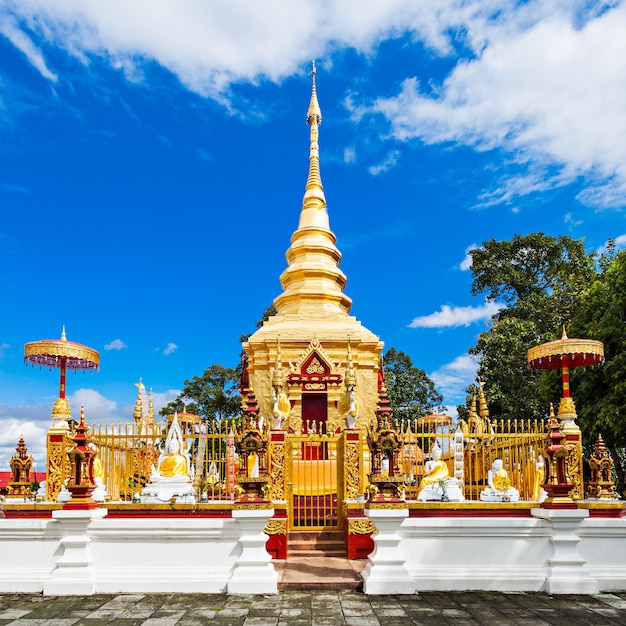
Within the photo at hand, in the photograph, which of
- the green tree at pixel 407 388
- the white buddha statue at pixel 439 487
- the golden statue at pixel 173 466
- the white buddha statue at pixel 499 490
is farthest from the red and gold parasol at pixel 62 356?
the green tree at pixel 407 388

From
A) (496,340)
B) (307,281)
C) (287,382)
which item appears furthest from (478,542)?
(496,340)

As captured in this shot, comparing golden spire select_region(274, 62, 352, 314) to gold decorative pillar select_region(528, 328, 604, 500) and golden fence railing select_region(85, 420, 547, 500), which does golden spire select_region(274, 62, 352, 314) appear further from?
gold decorative pillar select_region(528, 328, 604, 500)

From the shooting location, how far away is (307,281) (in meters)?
21.9

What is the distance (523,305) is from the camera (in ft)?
101

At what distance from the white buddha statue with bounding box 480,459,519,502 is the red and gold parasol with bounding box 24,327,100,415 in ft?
26.1

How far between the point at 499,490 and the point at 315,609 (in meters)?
4.70

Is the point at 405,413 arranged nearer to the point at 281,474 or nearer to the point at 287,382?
the point at 287,382

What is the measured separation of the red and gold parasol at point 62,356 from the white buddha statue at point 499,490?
7.95 metres

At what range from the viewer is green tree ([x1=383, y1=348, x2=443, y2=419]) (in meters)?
35.4

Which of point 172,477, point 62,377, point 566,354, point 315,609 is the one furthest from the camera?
point 62,377

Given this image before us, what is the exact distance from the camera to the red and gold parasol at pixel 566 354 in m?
12.2

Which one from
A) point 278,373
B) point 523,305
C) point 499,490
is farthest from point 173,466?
point 523,305

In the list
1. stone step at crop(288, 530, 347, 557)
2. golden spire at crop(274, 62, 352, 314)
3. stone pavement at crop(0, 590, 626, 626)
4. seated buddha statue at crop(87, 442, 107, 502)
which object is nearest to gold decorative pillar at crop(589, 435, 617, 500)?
stone pavement at crop(0, 590, 626, 626)

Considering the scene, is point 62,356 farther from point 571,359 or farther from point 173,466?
point 571,359
